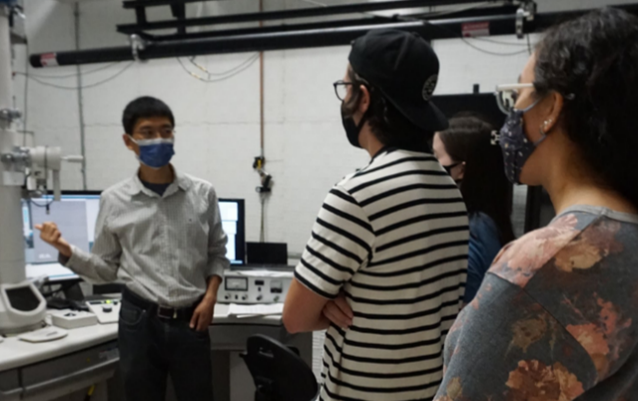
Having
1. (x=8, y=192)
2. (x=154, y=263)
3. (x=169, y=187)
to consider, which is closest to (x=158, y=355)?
(x=154, y=263)

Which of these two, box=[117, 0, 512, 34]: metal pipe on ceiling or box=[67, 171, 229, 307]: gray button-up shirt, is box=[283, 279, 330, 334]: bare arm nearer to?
box=[67, 171, 229, 307]: gray button-up shirt

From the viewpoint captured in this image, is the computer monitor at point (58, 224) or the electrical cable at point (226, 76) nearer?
the computer monitor at point (58, 224)

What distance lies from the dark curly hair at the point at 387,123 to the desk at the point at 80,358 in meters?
1.56

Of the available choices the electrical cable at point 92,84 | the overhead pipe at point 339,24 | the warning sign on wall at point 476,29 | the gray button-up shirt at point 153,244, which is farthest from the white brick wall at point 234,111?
the gray button-up shirt at point 153,244

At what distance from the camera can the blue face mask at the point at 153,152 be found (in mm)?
1902

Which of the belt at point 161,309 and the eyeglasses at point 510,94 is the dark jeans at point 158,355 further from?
the eyeglasses at point 510,94

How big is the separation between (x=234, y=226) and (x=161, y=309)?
0.97 metres

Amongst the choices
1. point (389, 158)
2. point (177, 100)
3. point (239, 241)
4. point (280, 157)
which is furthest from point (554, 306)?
point (177, 100)

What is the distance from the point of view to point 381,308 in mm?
985

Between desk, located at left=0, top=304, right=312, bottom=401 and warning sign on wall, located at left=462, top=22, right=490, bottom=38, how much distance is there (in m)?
1.83

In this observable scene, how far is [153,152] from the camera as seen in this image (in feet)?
6.25

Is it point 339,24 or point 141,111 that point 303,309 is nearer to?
point 141,111

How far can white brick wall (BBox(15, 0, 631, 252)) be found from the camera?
3.09m

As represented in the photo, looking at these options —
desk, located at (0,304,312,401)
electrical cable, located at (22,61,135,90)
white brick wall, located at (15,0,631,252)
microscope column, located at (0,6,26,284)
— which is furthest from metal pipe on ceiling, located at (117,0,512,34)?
desk, located at (0,304,312,401)
